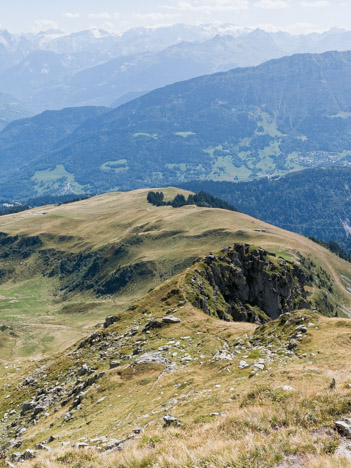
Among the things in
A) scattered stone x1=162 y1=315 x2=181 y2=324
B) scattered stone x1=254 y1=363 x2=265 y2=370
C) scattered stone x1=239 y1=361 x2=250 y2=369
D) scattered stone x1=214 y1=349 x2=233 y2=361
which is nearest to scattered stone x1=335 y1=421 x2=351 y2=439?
scattered stone x1=254 y1=363 x2=265 y2=370

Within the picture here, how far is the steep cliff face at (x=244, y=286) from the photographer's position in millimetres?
72438

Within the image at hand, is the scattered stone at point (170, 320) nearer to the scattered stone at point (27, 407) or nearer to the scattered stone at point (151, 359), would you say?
the scattered stone at point (151, 359)

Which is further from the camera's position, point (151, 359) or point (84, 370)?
point (84, 370)

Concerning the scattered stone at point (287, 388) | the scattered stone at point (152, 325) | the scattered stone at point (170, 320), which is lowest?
the scattered stone at point (152, 325)

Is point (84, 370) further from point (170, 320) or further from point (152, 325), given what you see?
point (170, 320)

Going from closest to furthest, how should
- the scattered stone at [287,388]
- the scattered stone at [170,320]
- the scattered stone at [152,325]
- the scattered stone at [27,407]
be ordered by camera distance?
the scattered stone at [287,388] < the scattered stone at [27,407] < the scattered stone at [152,325] < the scattered stone at [170,320]

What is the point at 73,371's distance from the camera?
51.5 metres

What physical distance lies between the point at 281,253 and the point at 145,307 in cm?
14484

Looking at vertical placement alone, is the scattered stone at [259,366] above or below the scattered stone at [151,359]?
above

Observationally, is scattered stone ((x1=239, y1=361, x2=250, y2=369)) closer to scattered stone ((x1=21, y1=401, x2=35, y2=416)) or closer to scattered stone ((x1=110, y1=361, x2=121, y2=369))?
scattered stone ((x1=110, y1=361, x2=121, y2=369))

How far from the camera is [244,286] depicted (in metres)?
88.9

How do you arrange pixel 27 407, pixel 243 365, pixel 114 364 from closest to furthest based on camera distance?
pixel 243 365
pixel 114 364
pixel 27 407

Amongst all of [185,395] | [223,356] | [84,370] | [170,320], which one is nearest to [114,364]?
[84,370]

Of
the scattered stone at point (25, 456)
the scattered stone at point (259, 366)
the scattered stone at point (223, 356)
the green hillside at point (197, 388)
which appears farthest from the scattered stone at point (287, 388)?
the scattered stone at point (223, 356)
